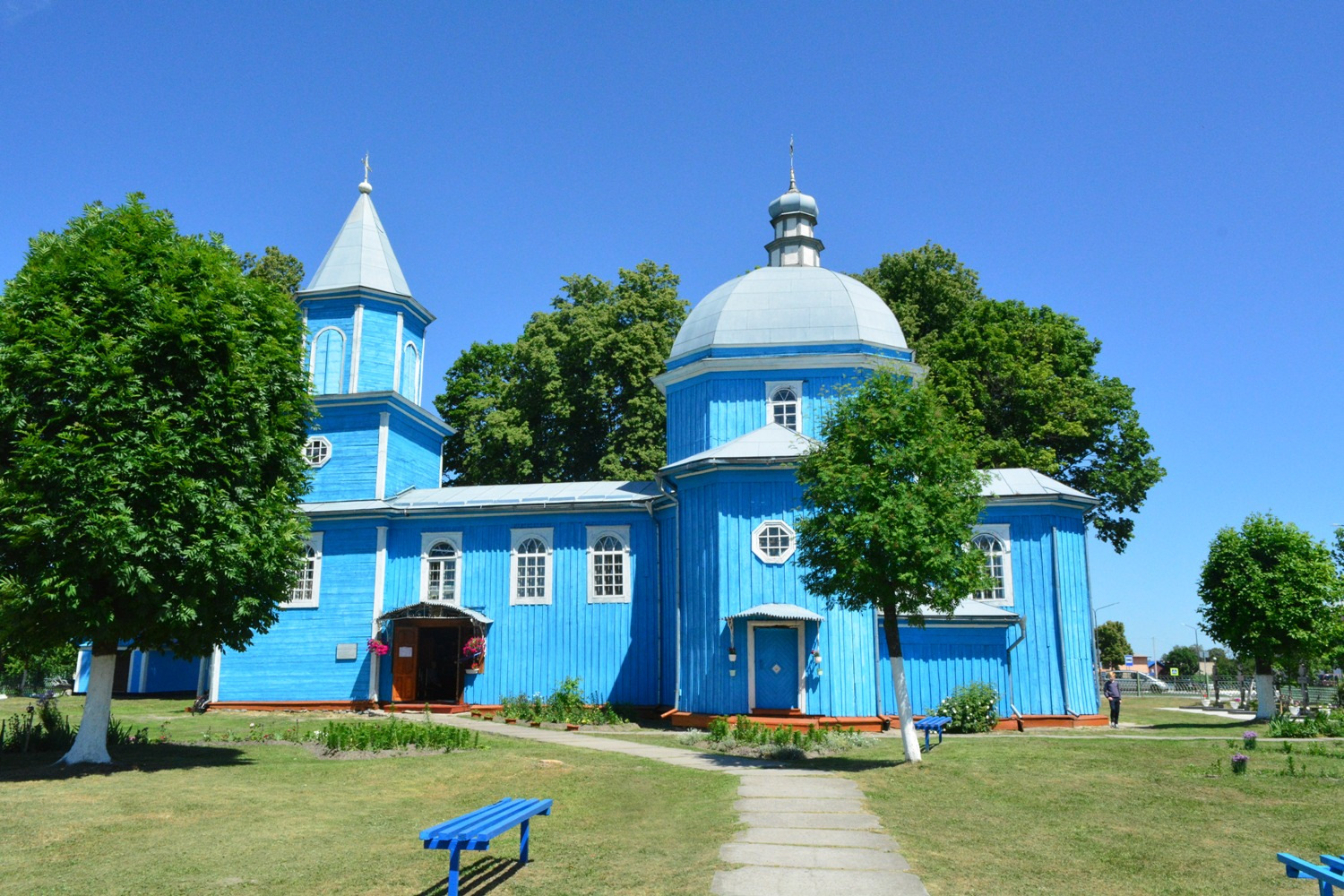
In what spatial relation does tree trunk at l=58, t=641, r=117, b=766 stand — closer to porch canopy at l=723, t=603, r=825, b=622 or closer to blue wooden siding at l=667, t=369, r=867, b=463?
porch canopy at l=723, t=603, r=825, b=622

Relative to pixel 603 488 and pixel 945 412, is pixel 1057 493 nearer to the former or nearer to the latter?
pixel 945 412

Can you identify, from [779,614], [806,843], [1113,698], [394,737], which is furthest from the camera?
[1113,698]

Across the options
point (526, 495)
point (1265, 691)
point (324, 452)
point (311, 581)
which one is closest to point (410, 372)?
point (324, 452)

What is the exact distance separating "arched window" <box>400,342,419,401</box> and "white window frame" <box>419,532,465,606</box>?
435cm

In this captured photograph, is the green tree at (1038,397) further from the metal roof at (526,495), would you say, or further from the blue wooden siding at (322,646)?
the blue wooden siding at (322,646)

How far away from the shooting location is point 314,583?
23.9 metres

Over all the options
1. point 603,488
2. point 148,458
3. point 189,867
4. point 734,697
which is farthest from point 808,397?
point 189,867

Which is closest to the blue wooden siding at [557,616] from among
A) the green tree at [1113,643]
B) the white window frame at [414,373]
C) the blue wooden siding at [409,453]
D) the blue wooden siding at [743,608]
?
the blue wooden siding at [409,453]

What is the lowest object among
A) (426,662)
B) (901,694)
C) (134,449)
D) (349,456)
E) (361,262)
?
(901,694)

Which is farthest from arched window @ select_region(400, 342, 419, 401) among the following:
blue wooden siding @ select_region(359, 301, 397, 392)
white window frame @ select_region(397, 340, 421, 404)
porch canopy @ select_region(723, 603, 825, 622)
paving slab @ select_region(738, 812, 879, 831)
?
paving slab @ select_region(738, 812, 879, 831)

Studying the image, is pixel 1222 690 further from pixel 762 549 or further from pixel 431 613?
pixel 431 613

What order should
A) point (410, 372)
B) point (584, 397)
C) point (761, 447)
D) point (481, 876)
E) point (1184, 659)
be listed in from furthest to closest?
point (1184, 659) < point (584, 397) < point (410, 372) < point (761, 447) < point (481, 876)

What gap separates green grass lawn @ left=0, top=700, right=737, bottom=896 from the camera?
25.1 feet

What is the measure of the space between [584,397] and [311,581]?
12.4 metres
